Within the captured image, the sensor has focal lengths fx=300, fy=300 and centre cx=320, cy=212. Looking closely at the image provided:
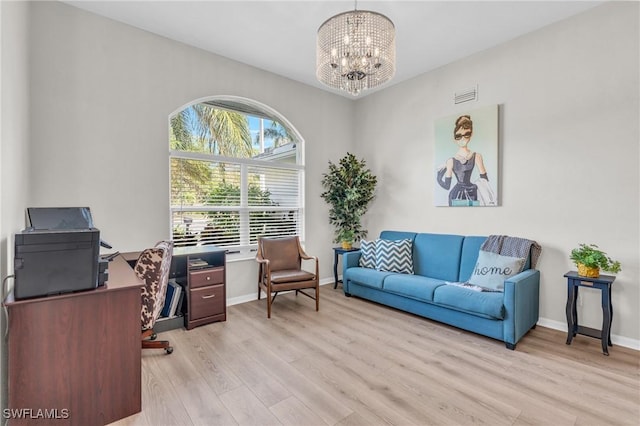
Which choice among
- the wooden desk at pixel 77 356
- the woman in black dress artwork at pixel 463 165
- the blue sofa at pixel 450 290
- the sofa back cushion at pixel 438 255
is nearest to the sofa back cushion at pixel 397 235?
the blue sofa at pixel 450 290

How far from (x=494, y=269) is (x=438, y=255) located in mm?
764

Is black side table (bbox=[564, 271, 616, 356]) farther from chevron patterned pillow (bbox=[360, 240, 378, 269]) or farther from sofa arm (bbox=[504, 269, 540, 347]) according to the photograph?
chevron patterned pillow (bbox=[360, 240, 378, 269])

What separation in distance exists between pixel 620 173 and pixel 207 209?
4.25 metres

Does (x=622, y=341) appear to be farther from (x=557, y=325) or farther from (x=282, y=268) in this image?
(x=282, y=268)

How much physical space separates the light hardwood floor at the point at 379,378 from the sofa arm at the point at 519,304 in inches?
5.6

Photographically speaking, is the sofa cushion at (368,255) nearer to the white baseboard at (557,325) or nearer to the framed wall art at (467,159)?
the framed wall art at (467,159)

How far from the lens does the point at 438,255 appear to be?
3.75 metres

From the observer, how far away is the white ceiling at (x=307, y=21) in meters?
2.81

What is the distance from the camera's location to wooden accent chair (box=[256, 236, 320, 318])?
3492 mm

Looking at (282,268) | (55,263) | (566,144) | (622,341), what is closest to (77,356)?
(55,263)

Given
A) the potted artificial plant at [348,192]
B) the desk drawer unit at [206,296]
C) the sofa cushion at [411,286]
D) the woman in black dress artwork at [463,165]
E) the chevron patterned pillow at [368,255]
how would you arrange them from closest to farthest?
the desk drawer unit at [206,296] < the sofa cushion at [411,286] < the woman in black dress artwork at [463,165] < the chevron patterned pillow at [368,255] < the potted artificial plant at [348,192]

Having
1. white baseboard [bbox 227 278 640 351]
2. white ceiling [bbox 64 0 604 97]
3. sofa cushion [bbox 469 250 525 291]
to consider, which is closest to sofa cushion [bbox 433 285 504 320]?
sofa cushion [bbox 469 250 525 291]

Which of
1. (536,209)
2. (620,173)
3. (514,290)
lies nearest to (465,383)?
(514,290)

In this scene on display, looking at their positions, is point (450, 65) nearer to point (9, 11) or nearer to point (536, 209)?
point (536, 209)
